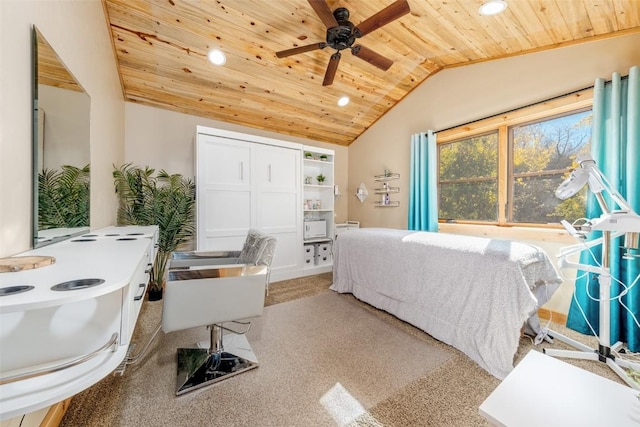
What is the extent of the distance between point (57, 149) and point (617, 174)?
Result: 3.79m

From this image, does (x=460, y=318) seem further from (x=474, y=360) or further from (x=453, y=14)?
(x=453, y=14)

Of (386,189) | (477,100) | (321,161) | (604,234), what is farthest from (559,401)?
(321,161)

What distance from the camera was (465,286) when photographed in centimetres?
197

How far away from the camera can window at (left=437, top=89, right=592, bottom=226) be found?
99.3 inches

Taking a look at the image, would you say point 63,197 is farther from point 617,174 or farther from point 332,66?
point 617,174

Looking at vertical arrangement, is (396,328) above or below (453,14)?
below

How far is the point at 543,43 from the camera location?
2516 mm

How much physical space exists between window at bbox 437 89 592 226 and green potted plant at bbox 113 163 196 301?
3.47 metres

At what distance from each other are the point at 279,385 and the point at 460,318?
1425mm

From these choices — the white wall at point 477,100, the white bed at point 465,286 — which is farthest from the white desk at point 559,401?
the white wall at point 477,100

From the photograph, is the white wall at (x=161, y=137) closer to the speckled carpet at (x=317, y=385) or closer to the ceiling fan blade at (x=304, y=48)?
the ceiling fan blade at (x=304, y=48)

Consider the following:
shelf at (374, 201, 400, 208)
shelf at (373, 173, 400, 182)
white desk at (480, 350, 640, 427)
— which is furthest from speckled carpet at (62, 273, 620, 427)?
shelf at (373, 173, 400, 182)

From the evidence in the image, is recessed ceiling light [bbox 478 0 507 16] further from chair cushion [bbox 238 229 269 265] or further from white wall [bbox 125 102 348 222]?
white wall [bbox 125 102 348 222]

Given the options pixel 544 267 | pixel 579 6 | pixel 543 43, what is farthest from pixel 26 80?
pixel 543 43
